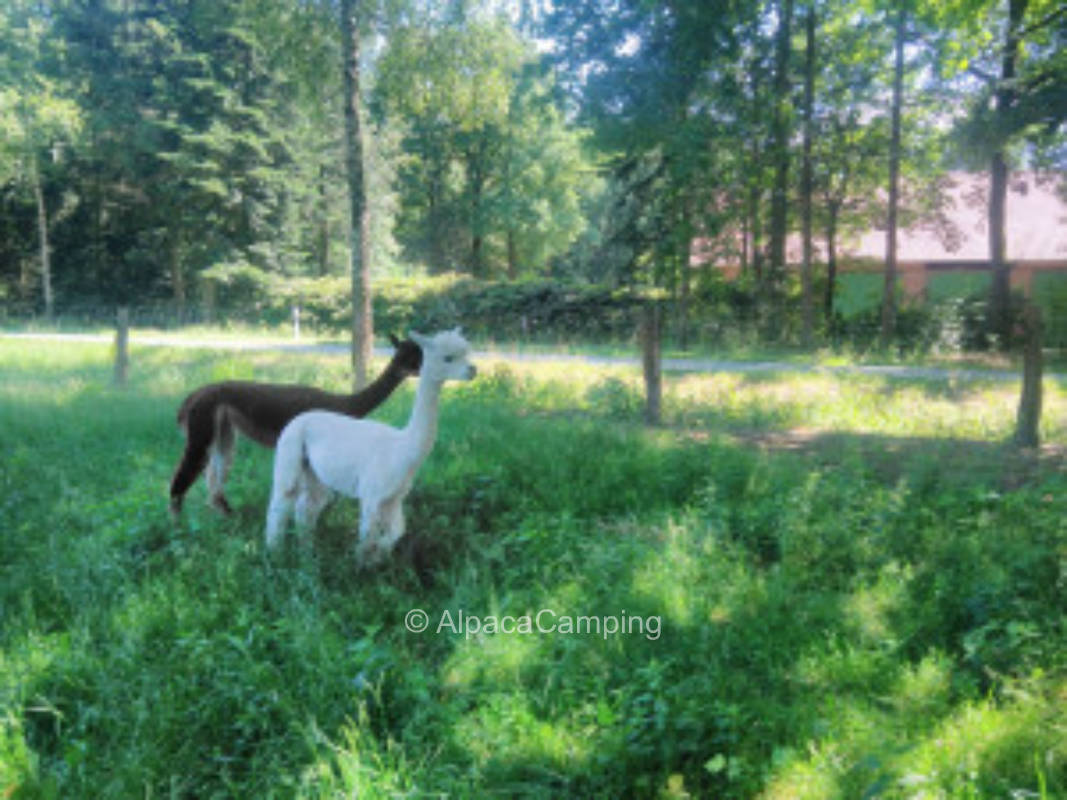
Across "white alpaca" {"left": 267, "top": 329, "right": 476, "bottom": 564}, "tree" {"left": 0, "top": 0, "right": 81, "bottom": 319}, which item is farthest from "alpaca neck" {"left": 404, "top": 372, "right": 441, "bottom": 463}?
"tree" {"left": 0, "top": 0, "right": 81, "bottom": 319}

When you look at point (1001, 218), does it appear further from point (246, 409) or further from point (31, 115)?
point (31, 115)

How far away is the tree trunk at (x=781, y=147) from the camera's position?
20758 millimetres

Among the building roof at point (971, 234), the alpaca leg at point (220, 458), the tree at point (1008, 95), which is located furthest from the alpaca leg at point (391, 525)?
the building roof at point (971, 234)

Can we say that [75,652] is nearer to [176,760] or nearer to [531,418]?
[176,760]

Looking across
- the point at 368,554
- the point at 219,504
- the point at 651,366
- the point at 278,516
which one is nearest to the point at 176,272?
the point at 651,366

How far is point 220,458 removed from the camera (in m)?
6.19

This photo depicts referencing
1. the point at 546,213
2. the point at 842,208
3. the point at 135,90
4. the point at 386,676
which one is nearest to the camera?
the point at 386,676

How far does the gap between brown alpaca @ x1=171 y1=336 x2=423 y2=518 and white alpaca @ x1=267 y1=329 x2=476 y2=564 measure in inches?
16.7

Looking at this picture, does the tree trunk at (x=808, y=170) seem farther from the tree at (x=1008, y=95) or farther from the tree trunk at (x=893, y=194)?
the tree at (x=1008, y=95)

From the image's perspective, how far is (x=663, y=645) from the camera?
181 inches

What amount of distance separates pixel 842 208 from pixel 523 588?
76.3 ft

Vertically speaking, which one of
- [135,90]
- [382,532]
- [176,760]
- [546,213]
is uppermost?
[135,90]

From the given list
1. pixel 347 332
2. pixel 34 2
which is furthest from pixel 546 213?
pixel 34 2

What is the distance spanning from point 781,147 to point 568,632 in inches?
803
